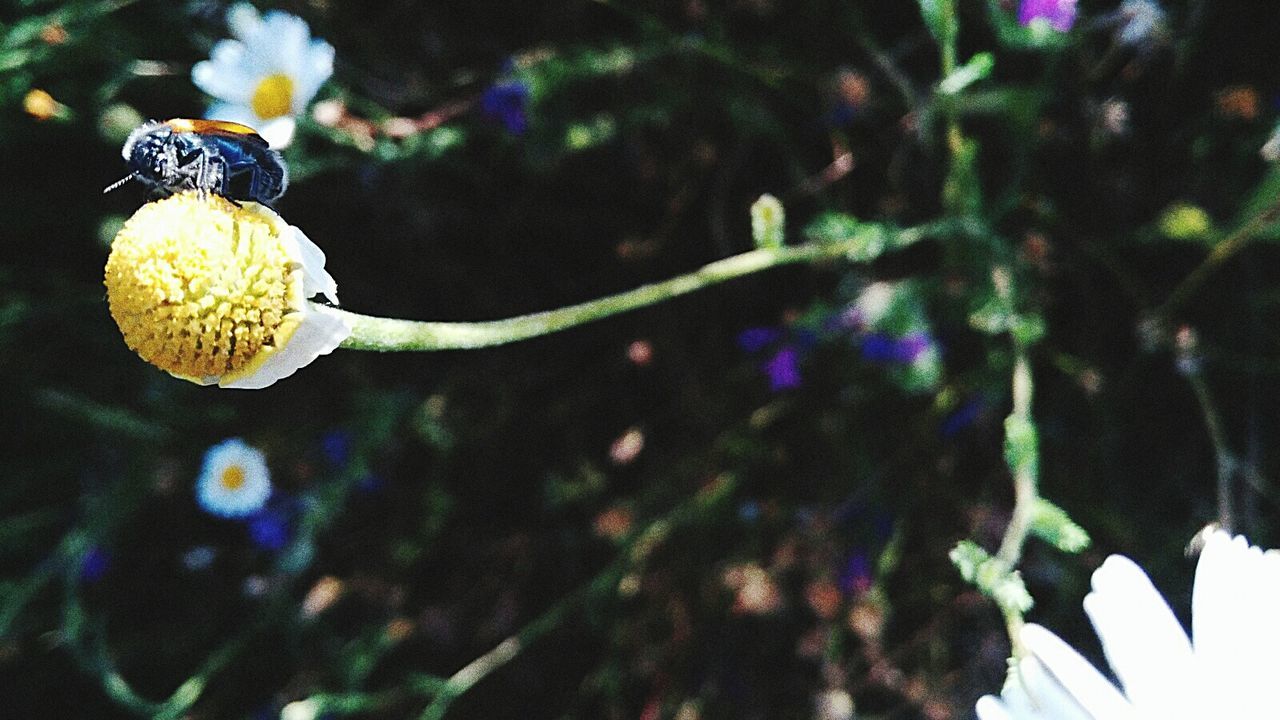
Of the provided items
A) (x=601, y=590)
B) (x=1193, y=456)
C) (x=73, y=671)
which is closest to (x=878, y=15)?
(x=1193, y=456)

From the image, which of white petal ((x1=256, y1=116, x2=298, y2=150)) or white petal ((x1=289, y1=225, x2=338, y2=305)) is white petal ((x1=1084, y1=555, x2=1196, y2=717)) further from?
white petal ((x1=256, y1=116, x2=298, y2=150))

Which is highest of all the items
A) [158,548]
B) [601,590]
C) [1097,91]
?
[158,548]

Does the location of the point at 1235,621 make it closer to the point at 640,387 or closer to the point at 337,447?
the point at 640,387

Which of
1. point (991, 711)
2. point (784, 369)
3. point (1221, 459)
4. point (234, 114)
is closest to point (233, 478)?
point (234, 114)

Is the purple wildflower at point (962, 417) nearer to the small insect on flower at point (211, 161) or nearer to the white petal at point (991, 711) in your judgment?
the white petal at point (991, 711)

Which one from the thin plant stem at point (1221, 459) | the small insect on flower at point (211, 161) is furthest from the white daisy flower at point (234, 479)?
the thin plant stem at point (1221, 459)

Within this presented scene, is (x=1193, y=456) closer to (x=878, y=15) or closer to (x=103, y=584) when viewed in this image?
(x=878, y=15)
